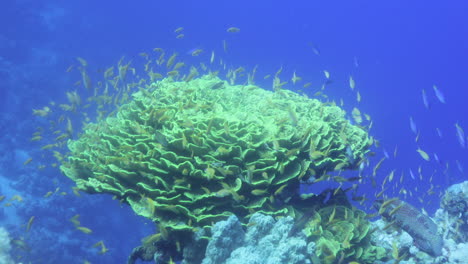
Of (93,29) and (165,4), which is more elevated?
(165,4)

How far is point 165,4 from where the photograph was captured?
95438 mm

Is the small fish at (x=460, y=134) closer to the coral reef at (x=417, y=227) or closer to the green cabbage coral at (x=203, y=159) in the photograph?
the coral reef at (x=417, y=227)

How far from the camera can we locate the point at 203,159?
4883mm

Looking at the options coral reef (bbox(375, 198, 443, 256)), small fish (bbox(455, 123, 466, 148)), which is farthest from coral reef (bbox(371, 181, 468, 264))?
small fish (bbox(455, 123, 466, 148))

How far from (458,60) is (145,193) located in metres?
142

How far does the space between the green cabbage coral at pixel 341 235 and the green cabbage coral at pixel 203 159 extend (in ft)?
1.78

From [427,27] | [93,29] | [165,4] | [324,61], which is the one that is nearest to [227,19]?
[165,4]

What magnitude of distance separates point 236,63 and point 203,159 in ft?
259

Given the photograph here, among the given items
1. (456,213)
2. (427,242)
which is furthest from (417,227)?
(456,213)

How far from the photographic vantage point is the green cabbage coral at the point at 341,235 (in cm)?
491

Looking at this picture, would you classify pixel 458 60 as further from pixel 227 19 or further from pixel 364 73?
pixel 227 19

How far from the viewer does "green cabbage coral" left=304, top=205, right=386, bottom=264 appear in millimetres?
4910

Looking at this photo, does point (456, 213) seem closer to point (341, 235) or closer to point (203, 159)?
point (341, 235)

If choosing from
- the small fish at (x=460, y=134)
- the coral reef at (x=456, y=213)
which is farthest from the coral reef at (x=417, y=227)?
the small fish at (x=460, y=134)
